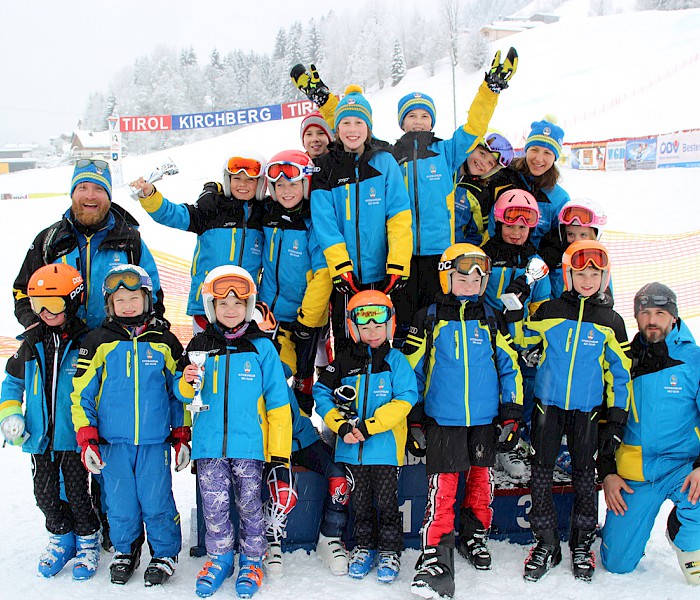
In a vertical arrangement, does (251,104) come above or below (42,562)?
above

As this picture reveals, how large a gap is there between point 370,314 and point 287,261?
33.0 inches

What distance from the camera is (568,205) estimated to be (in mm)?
4270

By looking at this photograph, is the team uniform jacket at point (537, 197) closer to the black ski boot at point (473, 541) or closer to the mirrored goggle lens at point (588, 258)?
the mirrored goggle lens at point (588, 258)

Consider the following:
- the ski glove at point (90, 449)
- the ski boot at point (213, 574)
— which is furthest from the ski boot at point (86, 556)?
the ski boot at point (213, 574)

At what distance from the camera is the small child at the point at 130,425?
3.46m

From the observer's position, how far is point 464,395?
3598 millimetres

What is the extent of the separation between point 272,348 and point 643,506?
7.73ft

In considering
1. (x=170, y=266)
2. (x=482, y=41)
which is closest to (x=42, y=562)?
(x=170, y=266)

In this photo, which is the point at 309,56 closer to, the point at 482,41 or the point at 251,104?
the point at 251,104

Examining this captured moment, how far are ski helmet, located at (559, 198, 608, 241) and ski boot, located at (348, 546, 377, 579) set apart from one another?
2569 mm

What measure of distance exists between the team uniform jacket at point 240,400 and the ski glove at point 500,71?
2.23 metres

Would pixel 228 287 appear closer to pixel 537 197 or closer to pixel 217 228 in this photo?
pixel 217 228

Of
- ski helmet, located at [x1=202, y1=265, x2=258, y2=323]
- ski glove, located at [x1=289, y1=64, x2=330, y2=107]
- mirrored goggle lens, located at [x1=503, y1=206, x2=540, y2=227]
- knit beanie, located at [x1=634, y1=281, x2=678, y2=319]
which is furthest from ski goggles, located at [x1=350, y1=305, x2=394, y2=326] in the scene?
ski glove, located at [x1=289, y1=64, x2=330, y2=107]

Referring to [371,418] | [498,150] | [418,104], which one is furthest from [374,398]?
[498,150]
